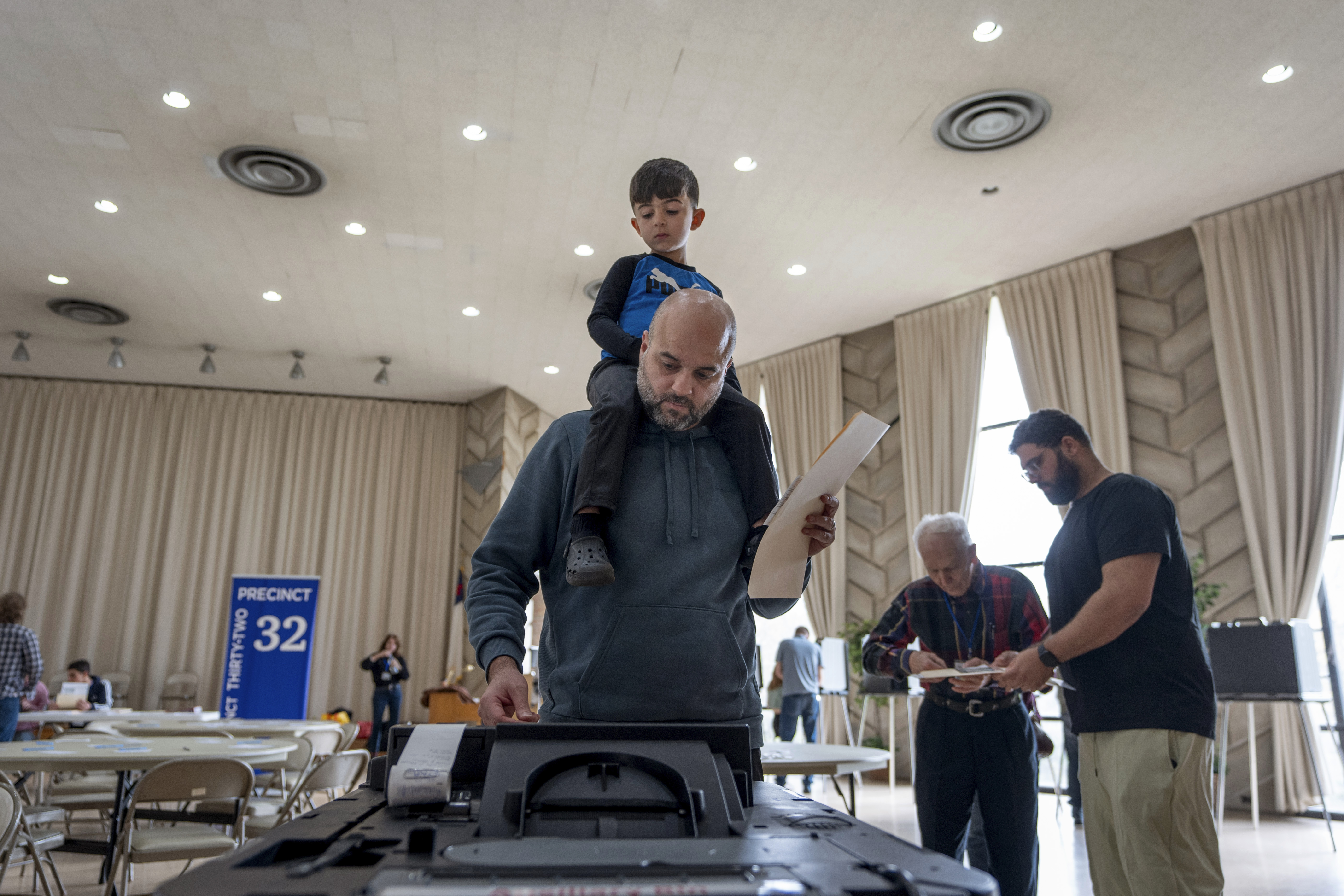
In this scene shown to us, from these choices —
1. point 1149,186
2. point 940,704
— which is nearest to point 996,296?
point 1149,186

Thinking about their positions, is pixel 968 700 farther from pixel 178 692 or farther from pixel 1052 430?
pixel 178 692

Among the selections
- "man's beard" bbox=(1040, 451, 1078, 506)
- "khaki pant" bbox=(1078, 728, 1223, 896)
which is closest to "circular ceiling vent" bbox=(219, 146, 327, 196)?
"man's beard" bbox=(1040, 451, 1078, 506)

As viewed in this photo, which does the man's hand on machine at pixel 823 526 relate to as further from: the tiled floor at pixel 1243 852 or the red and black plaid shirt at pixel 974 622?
the tiled floor at pixel 1243 852

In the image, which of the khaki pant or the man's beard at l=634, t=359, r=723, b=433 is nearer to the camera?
the man's beard at l=634, t=359, r=723, b=433

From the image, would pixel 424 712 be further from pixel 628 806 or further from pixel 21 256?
pixel 628 806

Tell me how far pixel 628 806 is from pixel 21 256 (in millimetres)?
10533

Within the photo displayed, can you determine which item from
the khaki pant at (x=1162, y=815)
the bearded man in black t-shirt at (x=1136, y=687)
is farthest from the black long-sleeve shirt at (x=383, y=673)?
the khaki pant at (x=1162, y=815)

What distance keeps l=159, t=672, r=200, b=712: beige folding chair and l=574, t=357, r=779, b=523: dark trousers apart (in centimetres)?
1216

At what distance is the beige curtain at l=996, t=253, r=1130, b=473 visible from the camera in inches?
319

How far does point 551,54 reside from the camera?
5.80 metres

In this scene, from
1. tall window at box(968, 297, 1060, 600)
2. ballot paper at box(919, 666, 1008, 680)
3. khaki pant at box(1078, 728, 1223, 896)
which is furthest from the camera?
tall window at box(968, 297, 1060, 600)

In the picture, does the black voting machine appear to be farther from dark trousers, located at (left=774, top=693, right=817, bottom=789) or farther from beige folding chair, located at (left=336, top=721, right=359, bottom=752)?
dark trousers, located at (left=774, top=693, right=817, bottom=789)

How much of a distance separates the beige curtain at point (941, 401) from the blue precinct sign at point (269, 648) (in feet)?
23.1

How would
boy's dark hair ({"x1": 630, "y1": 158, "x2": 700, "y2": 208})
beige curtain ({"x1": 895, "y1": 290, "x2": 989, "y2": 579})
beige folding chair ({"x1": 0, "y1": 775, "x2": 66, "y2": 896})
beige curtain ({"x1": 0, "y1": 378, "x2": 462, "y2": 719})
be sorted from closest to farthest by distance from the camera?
boy's dark hair ({"x1": 630, "y1": 158, "x2": 700, "y2": 208}) → beige folding chair ({"x1": 0, "y1": 775, "x2": 66, "y2": 896}) → beige curtain ({"x1": 895, "y1": 290, "x2": 989, "y2": 579}) → beige curtain ({"x1": 0, "y1": 378, "x2": 462, "y2": 719})
